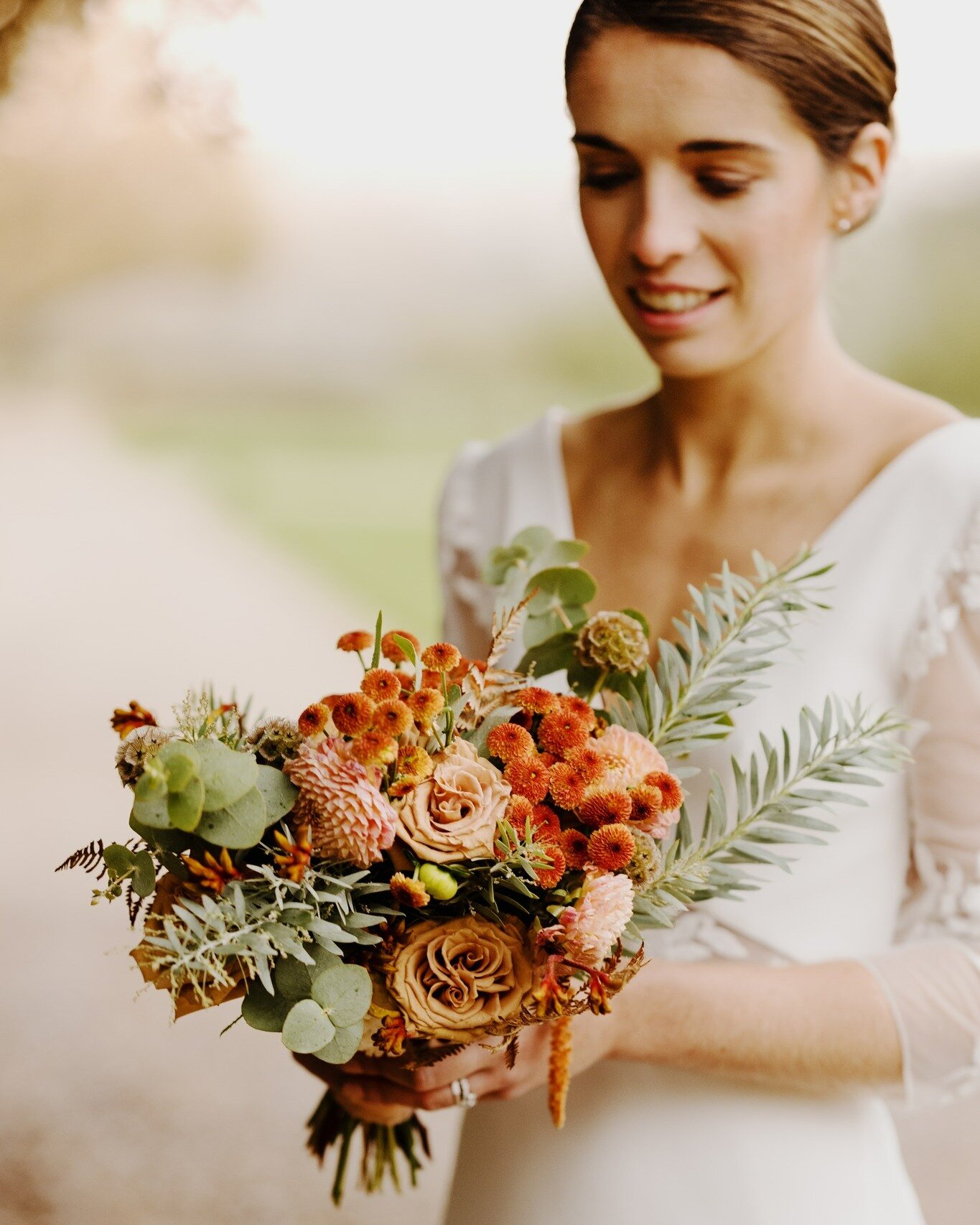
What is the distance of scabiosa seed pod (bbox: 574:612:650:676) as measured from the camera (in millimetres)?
764

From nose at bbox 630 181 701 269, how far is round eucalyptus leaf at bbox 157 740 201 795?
569mm

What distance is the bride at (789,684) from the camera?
91 centimetres

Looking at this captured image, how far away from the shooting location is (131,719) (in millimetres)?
657

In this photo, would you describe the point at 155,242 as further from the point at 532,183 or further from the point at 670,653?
the point at 670,653

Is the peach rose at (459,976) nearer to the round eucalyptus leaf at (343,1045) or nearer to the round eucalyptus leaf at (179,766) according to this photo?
the round eucalyptus leaf at (343,1045)

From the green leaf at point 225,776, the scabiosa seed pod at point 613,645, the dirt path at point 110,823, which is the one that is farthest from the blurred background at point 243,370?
the green leaf at point 225,776

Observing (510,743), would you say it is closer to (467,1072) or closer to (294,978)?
(294,978)

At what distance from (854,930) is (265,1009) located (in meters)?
0.52

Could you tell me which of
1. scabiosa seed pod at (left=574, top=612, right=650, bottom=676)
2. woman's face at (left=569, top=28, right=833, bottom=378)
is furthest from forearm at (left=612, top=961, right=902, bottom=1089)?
woman's face at (left=569, top=28, right=833, bottom=378)

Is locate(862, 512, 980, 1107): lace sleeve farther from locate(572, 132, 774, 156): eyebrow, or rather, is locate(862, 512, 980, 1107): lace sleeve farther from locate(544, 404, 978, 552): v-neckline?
locate(572, 132, 774, 156): eyebrow

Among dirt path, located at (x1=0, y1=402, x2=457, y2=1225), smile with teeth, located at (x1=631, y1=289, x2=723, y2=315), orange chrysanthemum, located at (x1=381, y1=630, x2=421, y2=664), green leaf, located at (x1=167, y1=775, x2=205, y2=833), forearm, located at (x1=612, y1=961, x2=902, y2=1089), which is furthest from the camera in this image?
dirt path, located at (x1=0, y1=402, x2=457, y2=1225)

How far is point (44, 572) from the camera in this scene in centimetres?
329

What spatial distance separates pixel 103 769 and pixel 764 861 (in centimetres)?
293

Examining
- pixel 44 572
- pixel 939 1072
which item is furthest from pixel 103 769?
pixel 939 1072
